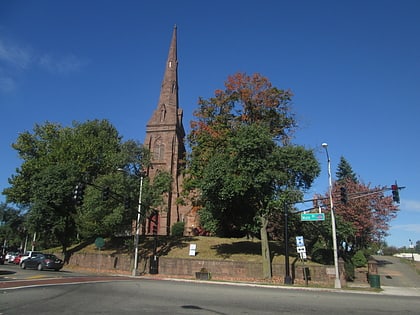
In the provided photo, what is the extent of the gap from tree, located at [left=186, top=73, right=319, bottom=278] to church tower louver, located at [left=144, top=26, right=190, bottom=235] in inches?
952

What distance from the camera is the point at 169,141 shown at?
6138cm

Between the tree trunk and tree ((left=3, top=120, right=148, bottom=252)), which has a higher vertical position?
tree ((left=3, top=120, right=148, bottom=252))

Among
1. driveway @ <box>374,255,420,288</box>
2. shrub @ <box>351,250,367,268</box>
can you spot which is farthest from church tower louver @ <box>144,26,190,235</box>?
driveway @ <box>374,255,420,288</box>

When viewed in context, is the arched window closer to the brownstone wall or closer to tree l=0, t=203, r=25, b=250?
the brownstone wall

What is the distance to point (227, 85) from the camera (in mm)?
33719

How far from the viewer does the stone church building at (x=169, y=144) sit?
56.8 meters

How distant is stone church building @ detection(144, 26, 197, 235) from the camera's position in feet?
186

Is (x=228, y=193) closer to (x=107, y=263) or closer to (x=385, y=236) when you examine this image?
(x=107, y=263)

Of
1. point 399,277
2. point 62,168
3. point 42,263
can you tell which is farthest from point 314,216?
point 62,168

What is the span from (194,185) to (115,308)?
71.5 ft

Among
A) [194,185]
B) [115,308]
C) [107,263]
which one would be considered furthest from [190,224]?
[115,308]

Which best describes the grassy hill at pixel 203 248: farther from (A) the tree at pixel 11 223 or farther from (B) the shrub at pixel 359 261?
(A) the tree at pixel 11 223

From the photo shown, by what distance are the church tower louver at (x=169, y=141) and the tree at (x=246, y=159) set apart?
24173 millimetres

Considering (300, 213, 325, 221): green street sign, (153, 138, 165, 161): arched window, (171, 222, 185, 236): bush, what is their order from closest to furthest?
(300, 213, 325, 221): green street sign < (171, 222, 185, 236): bush < (153, 138, 165, 161): arched window
